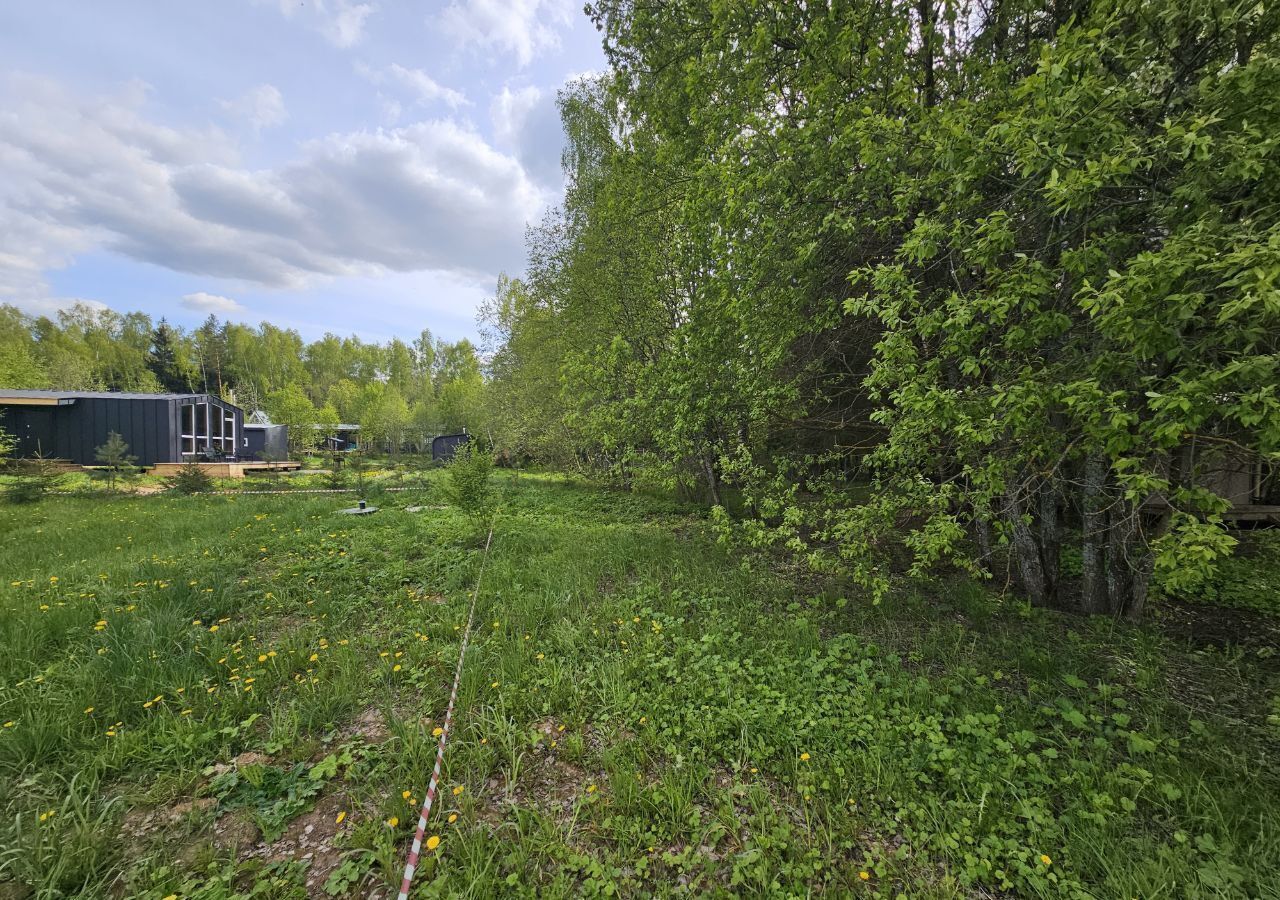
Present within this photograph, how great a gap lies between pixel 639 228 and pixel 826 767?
27.9ft

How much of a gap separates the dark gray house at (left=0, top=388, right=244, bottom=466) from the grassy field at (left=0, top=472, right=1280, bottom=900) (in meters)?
17.6

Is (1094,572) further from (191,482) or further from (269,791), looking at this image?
(191,482)

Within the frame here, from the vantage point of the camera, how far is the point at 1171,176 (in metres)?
2.42

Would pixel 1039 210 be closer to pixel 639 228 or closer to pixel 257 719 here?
pixel 257 719

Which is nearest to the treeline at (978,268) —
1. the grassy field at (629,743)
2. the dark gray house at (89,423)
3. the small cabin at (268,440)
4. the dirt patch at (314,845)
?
the grassy field at (629,743)

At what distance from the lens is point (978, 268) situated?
317cm

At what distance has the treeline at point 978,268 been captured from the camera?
2.02 metres

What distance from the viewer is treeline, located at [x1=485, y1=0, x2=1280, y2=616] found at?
202 centimetres

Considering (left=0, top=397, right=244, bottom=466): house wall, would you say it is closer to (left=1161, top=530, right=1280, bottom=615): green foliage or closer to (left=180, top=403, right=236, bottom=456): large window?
(left=180, top=403, right=236, bottom=456): large window

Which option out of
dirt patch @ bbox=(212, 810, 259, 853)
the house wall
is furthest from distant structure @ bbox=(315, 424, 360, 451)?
dirt patch @ bbox=(212, 810, 259, 853)

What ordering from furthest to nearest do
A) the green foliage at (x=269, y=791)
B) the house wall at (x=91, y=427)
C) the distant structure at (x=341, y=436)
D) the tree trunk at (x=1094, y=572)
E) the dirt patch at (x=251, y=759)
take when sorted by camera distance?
1. the distant structure at (x=341, y=436)
2. the house wall at (x=91, y=427)
3. the tree trunk at (x=1094, y=572)
4. the dirt patch at (x=251, y=759)
5. the green foliage at (x=269, y=791)

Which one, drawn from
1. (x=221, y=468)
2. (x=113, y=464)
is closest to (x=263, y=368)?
(x=221, y=468)

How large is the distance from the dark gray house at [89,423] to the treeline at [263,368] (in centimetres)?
993

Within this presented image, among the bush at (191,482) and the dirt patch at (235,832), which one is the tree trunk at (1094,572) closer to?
the dirt patch at (235,832)
